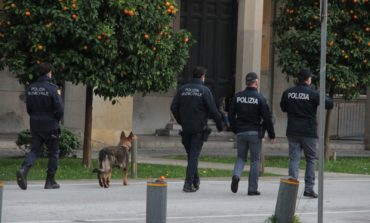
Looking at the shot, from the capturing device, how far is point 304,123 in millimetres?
15070

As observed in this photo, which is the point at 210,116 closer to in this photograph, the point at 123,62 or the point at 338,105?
the point at 123,62

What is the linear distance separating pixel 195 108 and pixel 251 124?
0.86 m

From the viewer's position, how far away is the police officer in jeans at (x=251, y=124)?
15.2m

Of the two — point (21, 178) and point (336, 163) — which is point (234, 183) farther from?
point (336, 163)

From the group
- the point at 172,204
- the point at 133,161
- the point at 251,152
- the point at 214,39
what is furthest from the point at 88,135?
the point at 214,39

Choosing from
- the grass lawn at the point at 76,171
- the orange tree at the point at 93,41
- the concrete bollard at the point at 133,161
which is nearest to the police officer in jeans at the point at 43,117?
the grass lawn at the point at 76,171

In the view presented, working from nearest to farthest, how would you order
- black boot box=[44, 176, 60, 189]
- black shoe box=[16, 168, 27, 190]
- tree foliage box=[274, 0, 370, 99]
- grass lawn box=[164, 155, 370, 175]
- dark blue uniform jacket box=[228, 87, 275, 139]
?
black shoe box=[16, 168, 27, 190] → dark blue uniform jacket box=[228, 87, 275, 139] → black boot box=[44, 176, 60, 189] → grass lawn box=[164, 155, 370, 175] → tree foliage box=[274, 0, 370, 99]

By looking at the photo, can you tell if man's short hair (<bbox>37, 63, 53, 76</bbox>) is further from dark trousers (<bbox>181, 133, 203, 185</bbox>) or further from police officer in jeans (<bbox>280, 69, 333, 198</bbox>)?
police officer in jeans (<bbox>280, 69, 333, 198</bbox>)

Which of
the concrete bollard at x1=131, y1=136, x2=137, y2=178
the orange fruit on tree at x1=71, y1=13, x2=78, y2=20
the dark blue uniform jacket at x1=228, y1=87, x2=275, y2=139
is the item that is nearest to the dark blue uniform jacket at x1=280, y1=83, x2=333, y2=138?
the dark blue uniform jacket at x1=228, y1=87, x2=275, y2=139

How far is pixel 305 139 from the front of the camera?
15.1 metres

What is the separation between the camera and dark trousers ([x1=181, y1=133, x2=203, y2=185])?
15.4 metres

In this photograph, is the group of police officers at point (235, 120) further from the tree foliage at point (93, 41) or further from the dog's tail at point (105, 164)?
the tree foliage at point (93, 41)

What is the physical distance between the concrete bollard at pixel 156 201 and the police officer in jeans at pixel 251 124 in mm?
5742

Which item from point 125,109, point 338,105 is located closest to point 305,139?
point 125,109
